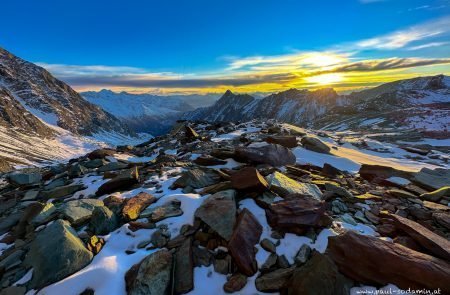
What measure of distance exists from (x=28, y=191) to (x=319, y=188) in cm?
1544

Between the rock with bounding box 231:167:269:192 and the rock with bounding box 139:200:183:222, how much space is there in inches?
89.8

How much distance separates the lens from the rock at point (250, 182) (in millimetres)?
11211

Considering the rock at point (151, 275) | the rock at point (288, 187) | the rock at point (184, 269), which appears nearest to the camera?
the rock at point (151, 275)

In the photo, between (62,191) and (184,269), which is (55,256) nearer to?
(184,269)

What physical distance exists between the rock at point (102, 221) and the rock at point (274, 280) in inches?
214

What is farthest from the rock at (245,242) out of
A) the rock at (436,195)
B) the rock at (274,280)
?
the rock at (436,195)

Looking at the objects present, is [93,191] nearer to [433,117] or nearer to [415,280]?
[415,280]

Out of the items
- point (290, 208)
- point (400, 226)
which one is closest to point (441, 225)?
point (400, 226)

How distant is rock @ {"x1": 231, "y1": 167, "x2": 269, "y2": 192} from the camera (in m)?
11.2

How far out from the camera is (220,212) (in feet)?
33.0

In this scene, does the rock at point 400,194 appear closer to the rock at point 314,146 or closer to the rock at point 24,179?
the rock at point 314,146

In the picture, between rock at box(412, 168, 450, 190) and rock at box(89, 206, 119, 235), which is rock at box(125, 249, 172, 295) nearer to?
rock at box(89, 206, 119, 235)

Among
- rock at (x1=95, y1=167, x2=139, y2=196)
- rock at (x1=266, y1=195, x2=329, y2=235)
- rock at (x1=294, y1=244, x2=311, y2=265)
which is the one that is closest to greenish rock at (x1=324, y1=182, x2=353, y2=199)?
rock at (x1=266, y1=195, x2=329, y2=235)

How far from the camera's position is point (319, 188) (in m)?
12.8
